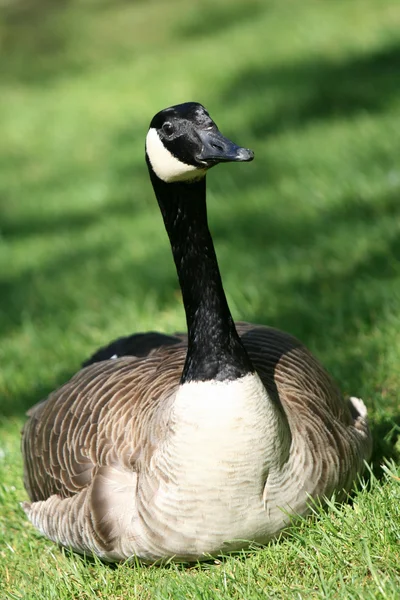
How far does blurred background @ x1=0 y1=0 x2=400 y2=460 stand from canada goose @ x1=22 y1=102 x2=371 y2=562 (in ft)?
2.23

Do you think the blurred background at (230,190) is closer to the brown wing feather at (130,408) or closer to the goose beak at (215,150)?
the brown wing feather at (130,408)

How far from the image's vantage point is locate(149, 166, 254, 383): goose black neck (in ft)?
10.6

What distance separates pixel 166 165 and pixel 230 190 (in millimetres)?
4973

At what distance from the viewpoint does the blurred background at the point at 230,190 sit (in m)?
5.61

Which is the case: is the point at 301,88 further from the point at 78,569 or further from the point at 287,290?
the point at 78,569

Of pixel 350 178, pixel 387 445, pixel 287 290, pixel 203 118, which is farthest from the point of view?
pixel 350 178

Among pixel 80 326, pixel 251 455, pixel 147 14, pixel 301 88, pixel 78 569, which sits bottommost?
pixel 78 569

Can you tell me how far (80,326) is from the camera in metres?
6.28

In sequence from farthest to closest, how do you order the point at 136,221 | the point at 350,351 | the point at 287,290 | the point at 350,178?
the point at 136,221
the point at 350,178
the point at 287,290
the point at 350,351

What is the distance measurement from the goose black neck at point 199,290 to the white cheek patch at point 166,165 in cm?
5

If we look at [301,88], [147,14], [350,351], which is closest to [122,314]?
[350,351]

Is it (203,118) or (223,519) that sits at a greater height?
(203,118)

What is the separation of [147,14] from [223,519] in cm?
1444

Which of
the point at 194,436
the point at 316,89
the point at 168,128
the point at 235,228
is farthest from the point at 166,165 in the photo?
the point at 316,89
